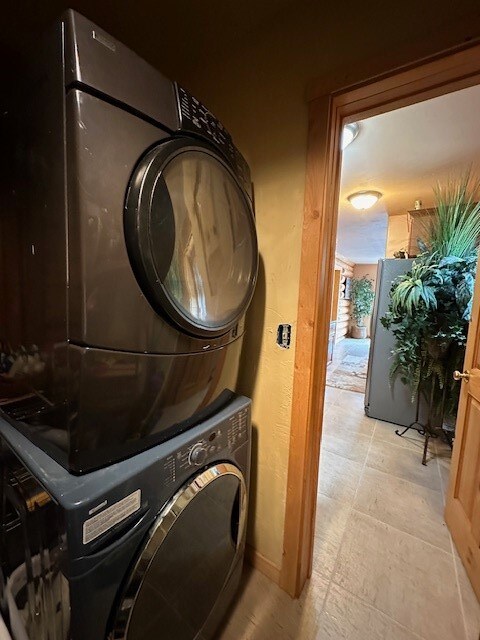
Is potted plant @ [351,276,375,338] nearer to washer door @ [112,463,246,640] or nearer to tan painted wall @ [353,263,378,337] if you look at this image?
tan painted wall @ [353,263,378,337]

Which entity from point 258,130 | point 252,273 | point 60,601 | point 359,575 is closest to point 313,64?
point 258,130

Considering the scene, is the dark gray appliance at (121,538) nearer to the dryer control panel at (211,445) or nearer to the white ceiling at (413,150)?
the dryer control panel at (211,445)

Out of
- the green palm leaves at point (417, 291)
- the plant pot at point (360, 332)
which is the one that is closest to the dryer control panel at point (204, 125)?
the green palm leaves at point (417, 291)

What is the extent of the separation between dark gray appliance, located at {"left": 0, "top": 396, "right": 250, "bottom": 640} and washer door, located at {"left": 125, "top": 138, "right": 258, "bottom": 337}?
0.35 metres

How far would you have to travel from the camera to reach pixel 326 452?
2195 mm

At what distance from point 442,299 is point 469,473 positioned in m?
1.29

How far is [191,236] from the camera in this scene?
2.21 ft

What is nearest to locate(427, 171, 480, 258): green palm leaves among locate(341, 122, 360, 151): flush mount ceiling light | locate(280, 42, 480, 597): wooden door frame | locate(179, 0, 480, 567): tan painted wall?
locate(341, 122, 360, 151): flush mount ceiling light

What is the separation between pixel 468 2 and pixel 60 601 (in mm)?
1662

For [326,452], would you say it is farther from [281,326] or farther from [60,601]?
[60,601]

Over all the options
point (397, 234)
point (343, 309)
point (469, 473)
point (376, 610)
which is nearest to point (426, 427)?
point (469, 473)

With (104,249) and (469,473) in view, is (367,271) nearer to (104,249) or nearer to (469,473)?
(469,473)

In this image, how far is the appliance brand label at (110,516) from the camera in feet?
1.64

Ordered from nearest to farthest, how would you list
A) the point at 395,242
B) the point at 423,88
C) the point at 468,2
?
the point at 468,2 → the point at 423,88 → the point at 395,242
